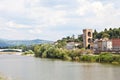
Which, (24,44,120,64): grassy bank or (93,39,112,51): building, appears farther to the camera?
(93,39,112,51): building

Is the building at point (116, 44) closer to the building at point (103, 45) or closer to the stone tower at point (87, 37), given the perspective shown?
the building at point (103, 45)

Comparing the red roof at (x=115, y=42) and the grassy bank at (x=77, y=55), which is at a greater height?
the red roof at (x=115, y=42)

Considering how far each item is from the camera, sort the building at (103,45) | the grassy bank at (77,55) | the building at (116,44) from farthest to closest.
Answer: the building at (103,45) → the building at (116,44) → the grassy bank at (77,55)

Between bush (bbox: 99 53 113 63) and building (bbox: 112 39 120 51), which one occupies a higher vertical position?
building (bbox: 112 39 120 51)

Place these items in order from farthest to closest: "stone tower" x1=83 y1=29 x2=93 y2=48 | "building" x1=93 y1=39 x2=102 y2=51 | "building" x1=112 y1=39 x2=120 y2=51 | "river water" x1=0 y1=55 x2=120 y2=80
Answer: "stone tower" x1=83 y1=29 x2=93 y2=48 → "building" x1=93 y1=39 x2=102 y2=51 → "building" x1=112 y1=39 x2=120 y2=51 → "river water" x1=0 y1=55 x2=120 y2=80

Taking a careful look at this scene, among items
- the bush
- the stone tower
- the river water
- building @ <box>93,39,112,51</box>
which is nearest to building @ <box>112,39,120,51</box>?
building @ <box>93,39,112,51</box>

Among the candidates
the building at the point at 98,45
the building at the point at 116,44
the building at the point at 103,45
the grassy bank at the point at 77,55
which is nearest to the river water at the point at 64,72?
the grassy bank at the point at 77,55

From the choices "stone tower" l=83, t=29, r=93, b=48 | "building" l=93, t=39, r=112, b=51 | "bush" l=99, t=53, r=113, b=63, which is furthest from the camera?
"stone tower" l=83, t=29, r=93, b=48

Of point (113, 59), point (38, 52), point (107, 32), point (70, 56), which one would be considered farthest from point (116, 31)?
point (113, 59)

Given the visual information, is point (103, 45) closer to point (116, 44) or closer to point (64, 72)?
point (116, 44)

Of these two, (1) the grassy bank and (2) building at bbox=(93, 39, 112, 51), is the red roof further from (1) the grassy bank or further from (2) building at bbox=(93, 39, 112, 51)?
(1) the grassy bank

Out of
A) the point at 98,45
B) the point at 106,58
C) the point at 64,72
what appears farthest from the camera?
the point at 98,45

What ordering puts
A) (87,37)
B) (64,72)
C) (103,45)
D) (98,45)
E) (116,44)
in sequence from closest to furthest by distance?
1. (64,72)
2. (116,44)
3. (103,45)
4. (98,45)
5. (87,37)

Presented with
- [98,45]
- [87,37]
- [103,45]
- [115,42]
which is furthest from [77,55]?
[87,37]
